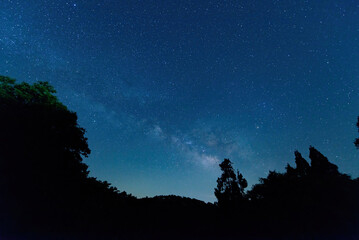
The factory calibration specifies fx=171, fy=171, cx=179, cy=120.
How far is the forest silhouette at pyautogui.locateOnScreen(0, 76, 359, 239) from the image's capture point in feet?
37.1

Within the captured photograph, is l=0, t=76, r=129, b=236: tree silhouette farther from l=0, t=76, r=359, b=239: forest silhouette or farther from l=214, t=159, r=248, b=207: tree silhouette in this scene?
l=214, t=159, r=248, b=207: tree silhouette

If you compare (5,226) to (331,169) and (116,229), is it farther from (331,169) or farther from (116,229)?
(331,169)

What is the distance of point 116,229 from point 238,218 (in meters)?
18.4

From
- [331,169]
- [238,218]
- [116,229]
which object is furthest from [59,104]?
[331,169]

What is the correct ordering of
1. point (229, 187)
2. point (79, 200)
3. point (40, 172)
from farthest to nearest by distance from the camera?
point (229, 187) < point (79, 200) < point (40, 172)

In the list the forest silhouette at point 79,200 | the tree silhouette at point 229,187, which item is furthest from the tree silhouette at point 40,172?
the tree silhouette at point 229,187

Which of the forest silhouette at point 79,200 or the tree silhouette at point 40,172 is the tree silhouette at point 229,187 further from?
the tree silhouette at point 40,172

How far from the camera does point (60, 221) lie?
11.8 meters

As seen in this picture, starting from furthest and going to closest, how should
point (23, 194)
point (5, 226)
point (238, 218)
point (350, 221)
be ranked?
point (238, 218) → point (350, 221) → point (23, 194) → point (5, 226)

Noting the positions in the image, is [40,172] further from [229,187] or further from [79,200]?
[229,187]

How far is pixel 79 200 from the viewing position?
12570 mm

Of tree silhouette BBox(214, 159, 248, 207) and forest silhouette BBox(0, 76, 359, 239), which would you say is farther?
tree silhouette BBox(214, 159, 248, 207)

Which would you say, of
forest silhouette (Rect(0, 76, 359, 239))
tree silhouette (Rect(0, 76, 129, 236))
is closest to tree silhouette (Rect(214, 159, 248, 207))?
forest silhouette (Rect(0, 76, 359, 239))

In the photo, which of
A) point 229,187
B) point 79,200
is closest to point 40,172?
point 79,200
